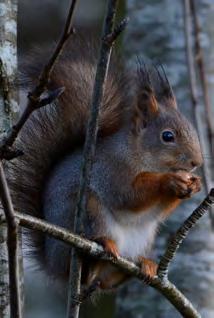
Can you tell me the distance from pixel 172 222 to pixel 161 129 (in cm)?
57

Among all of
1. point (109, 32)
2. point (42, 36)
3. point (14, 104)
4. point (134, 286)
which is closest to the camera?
point (109, 32)

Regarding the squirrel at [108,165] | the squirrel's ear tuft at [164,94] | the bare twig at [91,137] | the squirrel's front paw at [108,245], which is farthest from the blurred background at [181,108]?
the bare twig at [91,137]

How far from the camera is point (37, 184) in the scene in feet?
7.42

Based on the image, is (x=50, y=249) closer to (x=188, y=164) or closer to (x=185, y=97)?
(x=188, y=164)

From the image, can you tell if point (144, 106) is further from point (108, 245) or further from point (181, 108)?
point (108, 245)

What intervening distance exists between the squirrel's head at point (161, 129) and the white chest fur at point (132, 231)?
0.15 m

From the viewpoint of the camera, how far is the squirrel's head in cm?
226

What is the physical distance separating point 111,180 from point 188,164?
20cm

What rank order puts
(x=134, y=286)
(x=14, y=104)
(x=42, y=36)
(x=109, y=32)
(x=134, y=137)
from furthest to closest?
(x=42, y=36) → (x=134, y=286) → (x=134, y=137) → (x=14, y=104) → (x=109, y=32)

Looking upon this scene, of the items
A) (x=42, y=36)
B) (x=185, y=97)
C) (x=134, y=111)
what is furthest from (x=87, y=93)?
(x=42, y=36)

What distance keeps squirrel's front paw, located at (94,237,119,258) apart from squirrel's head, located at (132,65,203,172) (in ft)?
1.23

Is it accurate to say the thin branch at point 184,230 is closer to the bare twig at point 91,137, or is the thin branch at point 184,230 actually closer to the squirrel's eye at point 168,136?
the bare twig at point 91,137

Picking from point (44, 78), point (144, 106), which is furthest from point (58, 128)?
point (44, 78)

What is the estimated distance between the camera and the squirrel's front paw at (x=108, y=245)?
183cm
